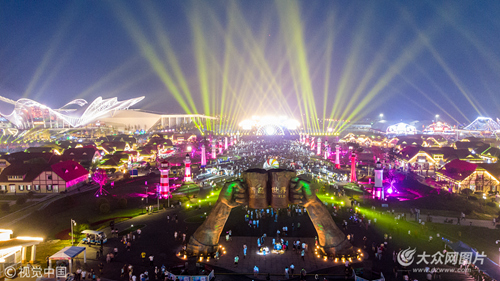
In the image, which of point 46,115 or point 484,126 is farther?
point 484,126

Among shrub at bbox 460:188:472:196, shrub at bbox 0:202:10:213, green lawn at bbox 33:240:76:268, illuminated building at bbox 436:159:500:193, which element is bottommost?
green lawn at bbox 33:240:76:268

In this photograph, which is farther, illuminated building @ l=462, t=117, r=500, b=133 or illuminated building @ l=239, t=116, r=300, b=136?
illuminated building @ l=239, t=116, r=300, b=136

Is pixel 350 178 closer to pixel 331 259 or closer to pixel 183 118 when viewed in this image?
pixel 331 259

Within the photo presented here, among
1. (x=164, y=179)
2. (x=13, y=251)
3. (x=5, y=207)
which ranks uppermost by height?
(x=164, y=179)

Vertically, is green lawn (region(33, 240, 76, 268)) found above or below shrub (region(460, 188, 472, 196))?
below

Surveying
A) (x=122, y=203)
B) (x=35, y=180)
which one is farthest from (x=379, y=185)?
(x=35, y=180)

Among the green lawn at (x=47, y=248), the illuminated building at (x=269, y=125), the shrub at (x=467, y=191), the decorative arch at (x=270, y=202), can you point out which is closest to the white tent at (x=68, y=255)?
the green lawn at (x=47, y=248)

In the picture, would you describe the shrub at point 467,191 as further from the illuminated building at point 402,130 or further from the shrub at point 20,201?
the illuminated building at point 402,130

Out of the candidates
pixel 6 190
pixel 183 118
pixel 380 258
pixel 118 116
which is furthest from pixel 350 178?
pixel 183 118

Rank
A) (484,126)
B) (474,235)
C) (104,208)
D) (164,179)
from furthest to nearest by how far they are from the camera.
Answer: (484,126)
(164,179)
(104,208)
(474,235)

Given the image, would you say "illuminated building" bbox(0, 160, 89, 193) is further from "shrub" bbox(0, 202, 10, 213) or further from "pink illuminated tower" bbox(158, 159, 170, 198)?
"pink illuminated tower" bbox(158, 159, 170, 198)

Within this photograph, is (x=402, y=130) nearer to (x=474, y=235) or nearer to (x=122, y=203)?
(x=474, y=235)

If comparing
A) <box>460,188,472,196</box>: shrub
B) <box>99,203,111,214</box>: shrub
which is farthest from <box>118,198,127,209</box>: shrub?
<box>460,188,472,196</box>: shrub
